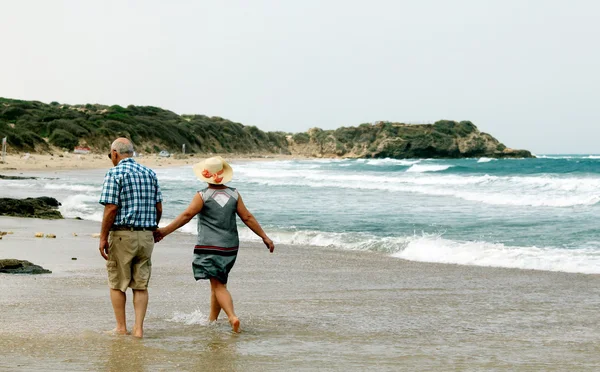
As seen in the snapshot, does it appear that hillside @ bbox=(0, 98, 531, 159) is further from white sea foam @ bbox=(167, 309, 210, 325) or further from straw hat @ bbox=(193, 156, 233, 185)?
straw hat @ bbox=(193, 156, 233, 185)

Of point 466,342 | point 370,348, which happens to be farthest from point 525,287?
point 370,348

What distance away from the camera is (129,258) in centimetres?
578

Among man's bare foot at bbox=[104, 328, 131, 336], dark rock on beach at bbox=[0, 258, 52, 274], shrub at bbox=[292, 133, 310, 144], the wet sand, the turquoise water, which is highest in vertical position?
shrub at bbox=[292, 133, 310, 144]

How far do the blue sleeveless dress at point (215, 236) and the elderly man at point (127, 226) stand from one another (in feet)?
1.40

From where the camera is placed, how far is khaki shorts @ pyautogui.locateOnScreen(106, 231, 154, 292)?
18.8 feet

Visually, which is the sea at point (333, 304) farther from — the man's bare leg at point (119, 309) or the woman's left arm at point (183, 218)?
the woman's left arm at point (183, 218)

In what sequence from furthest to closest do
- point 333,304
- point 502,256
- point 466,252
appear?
point 466,252, point 502,256, point 333,304

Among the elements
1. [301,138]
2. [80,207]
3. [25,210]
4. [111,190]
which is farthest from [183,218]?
[301,138]

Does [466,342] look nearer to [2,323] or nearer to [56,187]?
[2,323]

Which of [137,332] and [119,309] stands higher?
[119,309]

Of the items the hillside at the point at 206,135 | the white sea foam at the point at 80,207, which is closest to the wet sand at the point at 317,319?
the white sea foam at the point at 80,207

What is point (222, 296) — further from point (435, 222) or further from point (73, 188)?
point (73, 188)

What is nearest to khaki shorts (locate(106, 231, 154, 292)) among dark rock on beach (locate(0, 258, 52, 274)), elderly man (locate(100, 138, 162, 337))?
elderly man (locate(100, 138, 162, 337))

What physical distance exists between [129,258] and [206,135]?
333ft
